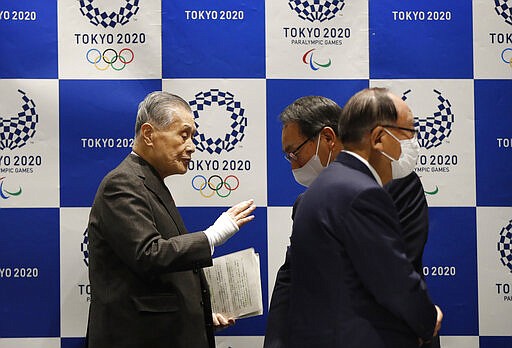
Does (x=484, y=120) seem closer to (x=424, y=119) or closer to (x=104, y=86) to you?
(x=424, y=119)

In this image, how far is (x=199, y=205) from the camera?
3.13m

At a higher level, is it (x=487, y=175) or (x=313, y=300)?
(x=487, y=175)

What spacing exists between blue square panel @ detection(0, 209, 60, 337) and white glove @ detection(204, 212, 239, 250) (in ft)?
3.14

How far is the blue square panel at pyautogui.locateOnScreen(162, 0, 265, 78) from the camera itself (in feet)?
10.3

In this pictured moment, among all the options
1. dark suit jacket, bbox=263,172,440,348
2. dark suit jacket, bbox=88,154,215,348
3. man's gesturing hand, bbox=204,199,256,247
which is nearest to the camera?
dark suit jacket, bbox=263,172,440,348

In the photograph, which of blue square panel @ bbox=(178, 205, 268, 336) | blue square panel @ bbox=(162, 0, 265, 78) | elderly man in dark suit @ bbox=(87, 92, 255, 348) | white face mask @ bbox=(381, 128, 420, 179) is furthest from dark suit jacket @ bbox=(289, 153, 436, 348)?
blue square panel @ bbox=(162, 0, 265, 78)

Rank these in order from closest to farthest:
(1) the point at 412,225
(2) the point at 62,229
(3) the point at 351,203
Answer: (3) the point at 351,203 < (1) the point at 412,225 < (2) the point at 62,229

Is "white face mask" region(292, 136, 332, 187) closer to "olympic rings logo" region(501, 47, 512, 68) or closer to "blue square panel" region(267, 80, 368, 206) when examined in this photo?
"blue square panel" region(267, 80, 368, 206)

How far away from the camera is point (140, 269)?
91.9 inches

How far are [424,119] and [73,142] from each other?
Result: 153 cm

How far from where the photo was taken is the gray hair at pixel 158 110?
8.39ft

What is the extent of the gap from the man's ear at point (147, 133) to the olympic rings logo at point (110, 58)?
682 millimetres

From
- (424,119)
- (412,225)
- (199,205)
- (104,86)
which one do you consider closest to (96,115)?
(104,86)

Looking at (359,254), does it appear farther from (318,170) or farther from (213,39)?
(213,39)
